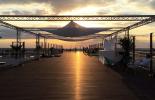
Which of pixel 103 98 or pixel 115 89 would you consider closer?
pixel 103 98

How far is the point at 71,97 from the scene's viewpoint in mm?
11094

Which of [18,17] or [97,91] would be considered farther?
[18,17]

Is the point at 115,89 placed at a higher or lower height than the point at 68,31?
lower

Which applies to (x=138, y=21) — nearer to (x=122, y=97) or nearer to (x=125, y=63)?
(x=125, y=63)

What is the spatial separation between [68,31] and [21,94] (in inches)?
1113

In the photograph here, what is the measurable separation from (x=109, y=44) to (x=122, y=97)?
78.1 ft

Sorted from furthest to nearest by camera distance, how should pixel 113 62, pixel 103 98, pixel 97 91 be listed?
pixel 113 62 < pixel 97 91 < pixel 103 98

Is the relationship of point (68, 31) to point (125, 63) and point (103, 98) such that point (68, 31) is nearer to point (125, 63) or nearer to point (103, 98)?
point (125, 63)

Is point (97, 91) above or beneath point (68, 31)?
beneath

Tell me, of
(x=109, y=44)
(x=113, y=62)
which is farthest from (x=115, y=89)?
(x=109, y=44)

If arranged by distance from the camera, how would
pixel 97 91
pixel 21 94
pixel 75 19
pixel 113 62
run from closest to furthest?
pixel 21 94
pixel 97 91
pixel 113 62
pixel 75 19

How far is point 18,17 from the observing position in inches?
1539

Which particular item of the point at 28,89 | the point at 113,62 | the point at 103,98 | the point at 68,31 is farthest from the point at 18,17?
the point at 103,98

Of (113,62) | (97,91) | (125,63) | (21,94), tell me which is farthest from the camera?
(113,62)
